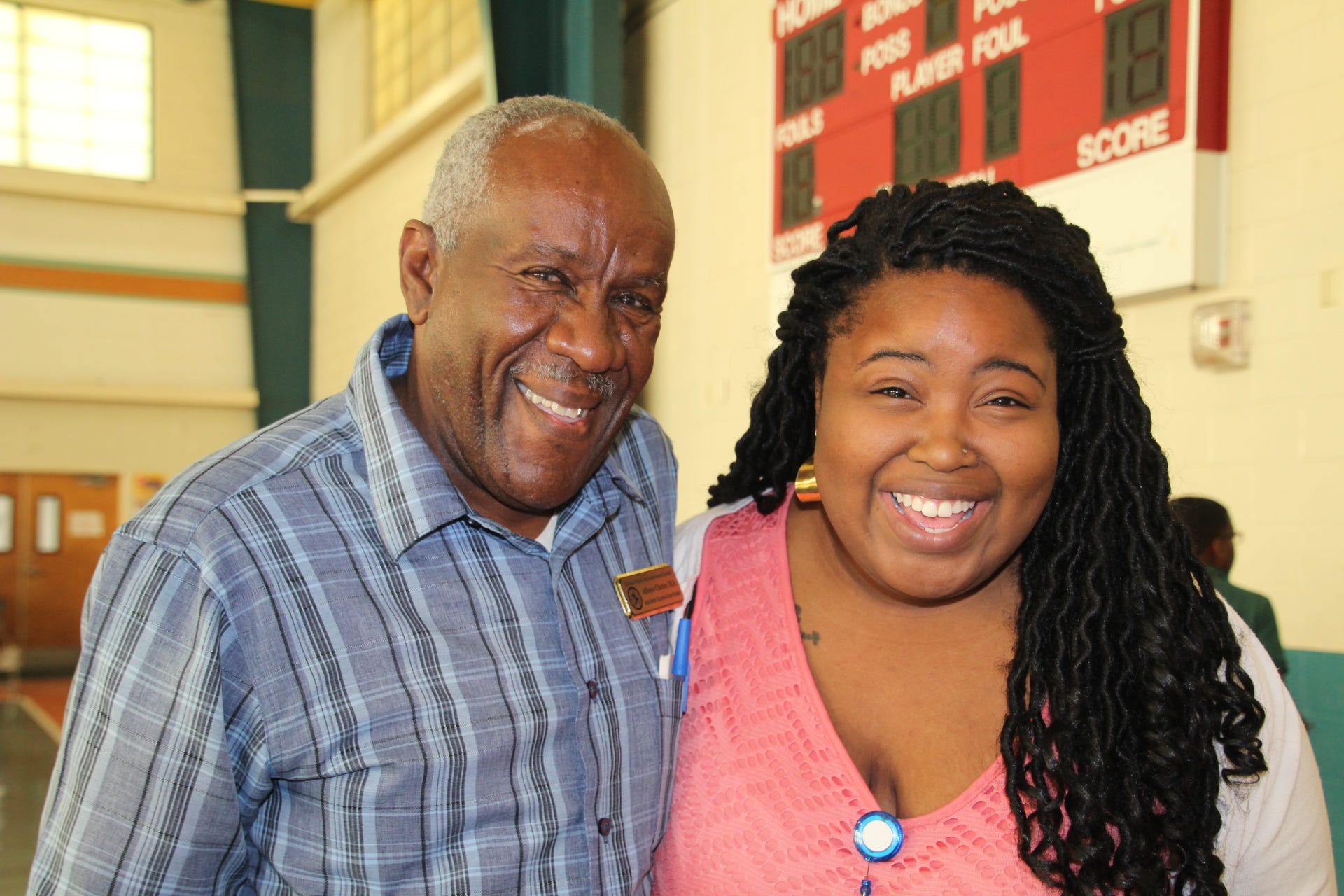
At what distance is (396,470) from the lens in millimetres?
1529

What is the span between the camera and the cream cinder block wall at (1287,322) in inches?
133

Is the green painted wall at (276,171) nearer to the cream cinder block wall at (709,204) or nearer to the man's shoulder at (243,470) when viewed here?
the cream cinder block wall at (709,204)

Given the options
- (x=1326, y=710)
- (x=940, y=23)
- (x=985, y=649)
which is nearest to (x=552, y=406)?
(x=985, y=649)

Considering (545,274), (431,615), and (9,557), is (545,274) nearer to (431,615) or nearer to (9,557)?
(431,615)

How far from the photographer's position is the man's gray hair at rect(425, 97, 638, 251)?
1.58 m

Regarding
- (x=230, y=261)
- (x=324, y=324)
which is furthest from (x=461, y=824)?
(x=230, y=261)

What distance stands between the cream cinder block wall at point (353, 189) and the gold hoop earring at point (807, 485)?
24.9ft

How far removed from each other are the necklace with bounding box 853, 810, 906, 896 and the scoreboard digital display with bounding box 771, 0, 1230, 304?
277 cm

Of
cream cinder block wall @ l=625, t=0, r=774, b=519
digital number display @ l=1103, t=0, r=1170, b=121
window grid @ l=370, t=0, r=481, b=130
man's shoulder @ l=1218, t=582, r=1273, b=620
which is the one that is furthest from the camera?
window grid @ l=370, t=0, r=481, b=130

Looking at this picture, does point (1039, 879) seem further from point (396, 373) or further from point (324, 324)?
point (324, 324)

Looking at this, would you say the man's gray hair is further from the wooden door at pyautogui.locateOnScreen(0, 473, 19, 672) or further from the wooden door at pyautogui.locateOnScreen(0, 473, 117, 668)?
the wooden door at pyautogui.locateOnScreen(0, 473, 19, 672)

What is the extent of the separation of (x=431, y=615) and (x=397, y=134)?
29.5 feet

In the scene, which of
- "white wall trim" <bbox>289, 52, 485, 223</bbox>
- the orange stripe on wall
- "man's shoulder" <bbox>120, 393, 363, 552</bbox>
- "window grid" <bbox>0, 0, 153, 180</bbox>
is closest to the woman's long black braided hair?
"man's shoulder" <bbox>120, 393, 363, 552</bbox>

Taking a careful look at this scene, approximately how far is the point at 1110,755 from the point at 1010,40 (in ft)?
10.7
